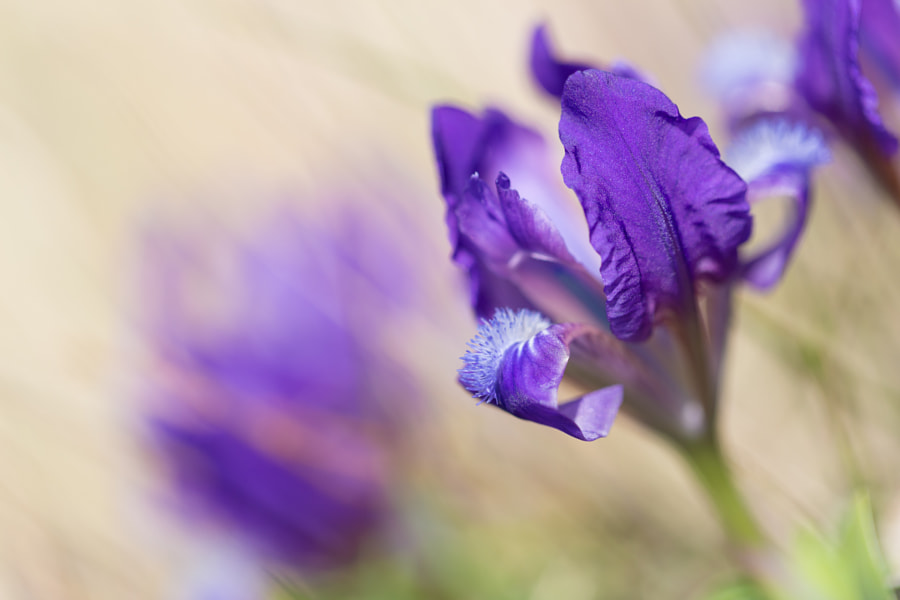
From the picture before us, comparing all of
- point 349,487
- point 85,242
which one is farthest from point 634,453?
point 85,242

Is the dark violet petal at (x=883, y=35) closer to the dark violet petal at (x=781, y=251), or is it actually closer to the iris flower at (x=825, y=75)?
the iris flower at (x=825, y=75)

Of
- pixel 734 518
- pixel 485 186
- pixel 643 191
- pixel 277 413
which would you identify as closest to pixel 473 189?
pixel 485 186

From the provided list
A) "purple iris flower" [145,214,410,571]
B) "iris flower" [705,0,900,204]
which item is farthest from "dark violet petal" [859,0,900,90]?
"purple iris flower" [145,214,410,571]

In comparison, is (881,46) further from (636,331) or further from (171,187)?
(171,187)

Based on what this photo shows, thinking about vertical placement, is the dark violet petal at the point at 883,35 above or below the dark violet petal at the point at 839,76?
above

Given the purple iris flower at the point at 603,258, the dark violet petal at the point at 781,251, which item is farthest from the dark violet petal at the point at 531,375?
the dark violet petal at the point at 781,251

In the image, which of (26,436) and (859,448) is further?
(26,436)
